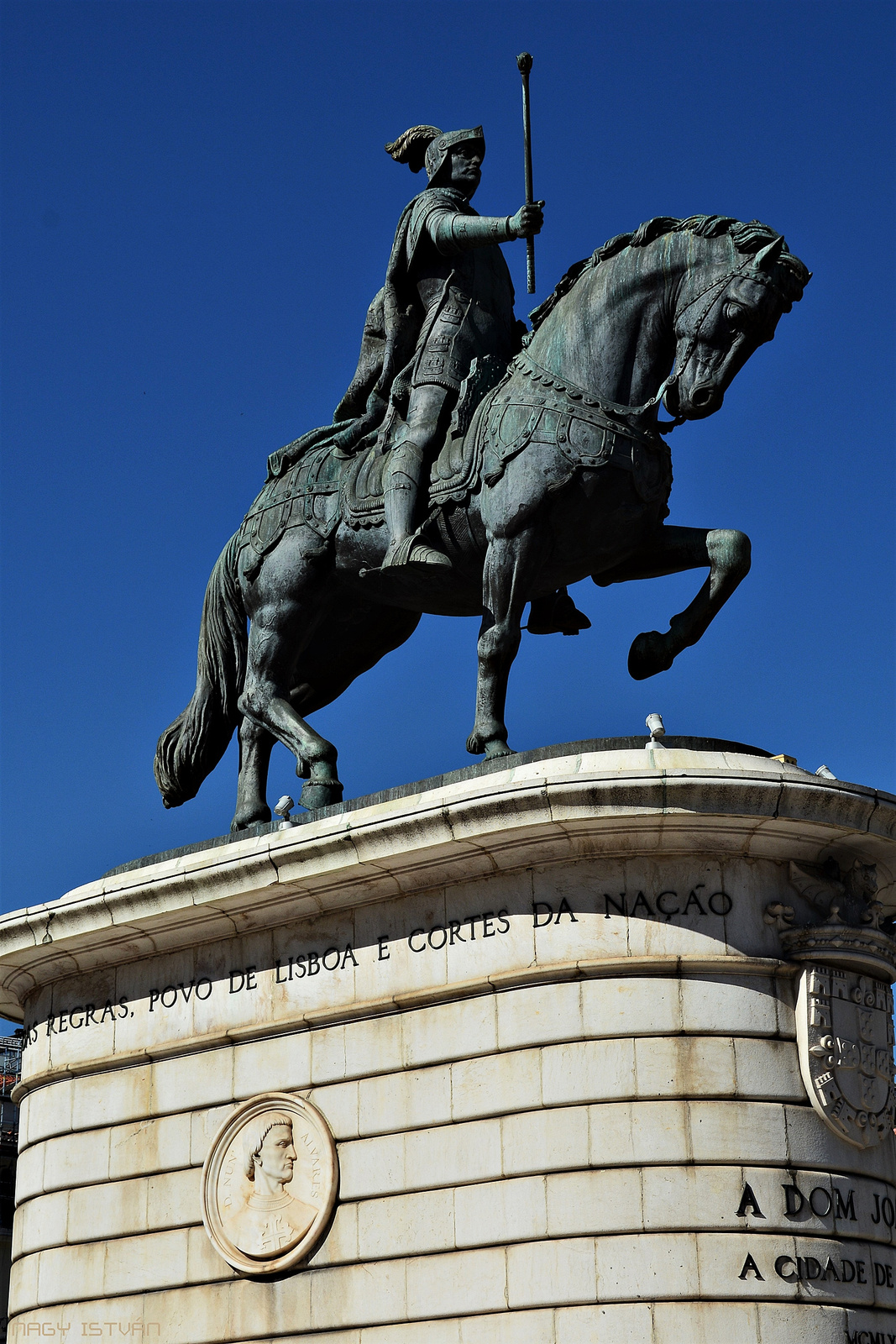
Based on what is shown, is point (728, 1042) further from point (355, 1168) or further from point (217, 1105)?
point (217, 1105)

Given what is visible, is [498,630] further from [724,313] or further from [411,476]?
[724,313]

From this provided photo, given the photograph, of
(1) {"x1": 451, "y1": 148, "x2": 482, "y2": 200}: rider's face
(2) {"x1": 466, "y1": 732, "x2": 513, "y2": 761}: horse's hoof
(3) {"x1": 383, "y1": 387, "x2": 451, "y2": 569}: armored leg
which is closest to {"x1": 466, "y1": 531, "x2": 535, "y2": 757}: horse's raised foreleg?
(2) {"x1": 466, "y1": 732, "x2": 513, "y2": 761}: horse's hoof

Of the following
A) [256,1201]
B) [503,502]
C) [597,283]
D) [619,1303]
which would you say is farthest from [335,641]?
[619,1303]

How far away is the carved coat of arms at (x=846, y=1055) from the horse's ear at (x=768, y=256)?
5342 millimetres

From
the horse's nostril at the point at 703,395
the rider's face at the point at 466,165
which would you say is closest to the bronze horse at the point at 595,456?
the horse's nostril at the point at 703,395

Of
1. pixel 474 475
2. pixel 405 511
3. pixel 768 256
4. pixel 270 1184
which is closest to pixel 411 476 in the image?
pixel 405 511

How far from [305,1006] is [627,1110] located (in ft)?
9.79

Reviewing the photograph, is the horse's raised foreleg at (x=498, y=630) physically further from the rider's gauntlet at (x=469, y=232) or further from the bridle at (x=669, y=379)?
the rider's gauntlet at (x=469, y=232)

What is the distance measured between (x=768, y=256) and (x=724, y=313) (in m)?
0.55

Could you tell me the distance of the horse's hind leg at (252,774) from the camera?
17172 millimetres

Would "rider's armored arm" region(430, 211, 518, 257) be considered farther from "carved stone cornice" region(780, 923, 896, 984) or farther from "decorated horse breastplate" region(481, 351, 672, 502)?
"carved stone cornice" region(780, 923, 896, 984)

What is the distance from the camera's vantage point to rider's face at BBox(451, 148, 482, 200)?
17203 millimetres

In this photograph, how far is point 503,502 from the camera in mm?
15320

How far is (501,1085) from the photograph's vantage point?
44.9 feet
